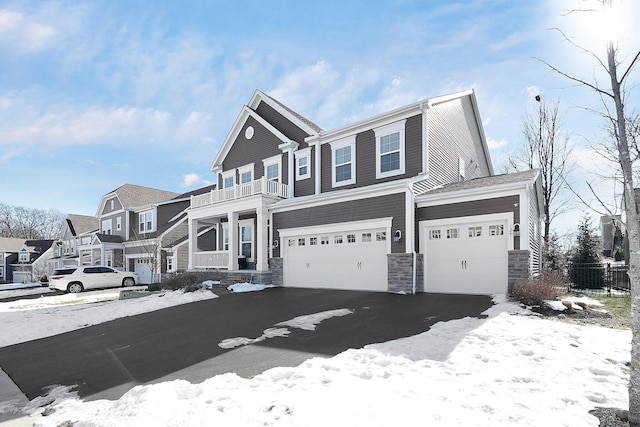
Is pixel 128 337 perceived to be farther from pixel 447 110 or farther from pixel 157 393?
pixel 447 110

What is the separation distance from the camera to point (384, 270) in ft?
39.1

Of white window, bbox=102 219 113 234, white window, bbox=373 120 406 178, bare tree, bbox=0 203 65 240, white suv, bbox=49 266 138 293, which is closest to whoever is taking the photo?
white window, bbox=373 120 406 178

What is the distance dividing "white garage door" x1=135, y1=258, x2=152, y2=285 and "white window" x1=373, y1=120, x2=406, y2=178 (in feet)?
67.6

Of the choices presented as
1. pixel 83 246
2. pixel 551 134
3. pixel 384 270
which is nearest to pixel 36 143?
pixel 83 246

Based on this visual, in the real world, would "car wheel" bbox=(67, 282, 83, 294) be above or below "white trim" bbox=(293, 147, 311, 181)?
below

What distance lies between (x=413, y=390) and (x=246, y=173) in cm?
1714

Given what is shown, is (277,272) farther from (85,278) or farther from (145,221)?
(145,221)

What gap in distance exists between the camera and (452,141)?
51.0 feet

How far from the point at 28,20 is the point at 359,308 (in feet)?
40.5

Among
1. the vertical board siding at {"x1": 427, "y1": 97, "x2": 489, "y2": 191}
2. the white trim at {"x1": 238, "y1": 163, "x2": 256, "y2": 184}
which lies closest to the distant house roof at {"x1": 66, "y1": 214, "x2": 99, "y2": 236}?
the white trim at {"x1": 238, "y1": 163, "x2": 256, "y2": 184}

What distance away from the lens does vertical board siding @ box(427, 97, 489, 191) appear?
13.7 m

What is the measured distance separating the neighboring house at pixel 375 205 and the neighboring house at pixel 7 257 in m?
41.0

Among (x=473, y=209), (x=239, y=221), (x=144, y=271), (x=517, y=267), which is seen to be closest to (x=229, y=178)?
(x=239, y=221)

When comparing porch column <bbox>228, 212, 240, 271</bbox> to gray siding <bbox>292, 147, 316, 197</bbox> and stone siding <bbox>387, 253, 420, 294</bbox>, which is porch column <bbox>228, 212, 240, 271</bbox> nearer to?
gray siding <bbox>292, 147, 316, 197</bbox>
